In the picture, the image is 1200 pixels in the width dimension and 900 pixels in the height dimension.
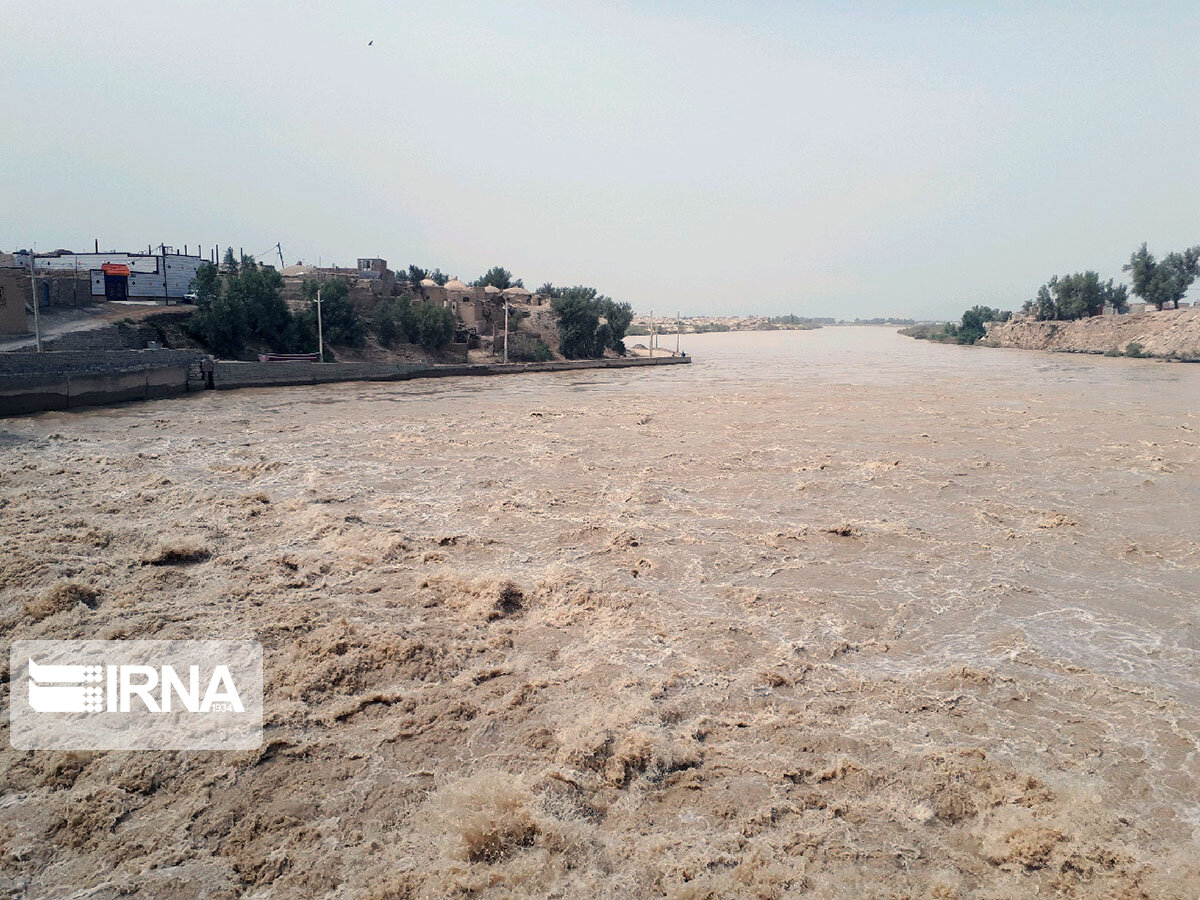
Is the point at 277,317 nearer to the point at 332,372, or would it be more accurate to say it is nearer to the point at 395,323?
the point at 332,372

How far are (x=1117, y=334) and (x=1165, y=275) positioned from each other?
8.75 meters

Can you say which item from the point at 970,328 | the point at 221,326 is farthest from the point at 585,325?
the point at 970,328

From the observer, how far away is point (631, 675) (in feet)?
14.5

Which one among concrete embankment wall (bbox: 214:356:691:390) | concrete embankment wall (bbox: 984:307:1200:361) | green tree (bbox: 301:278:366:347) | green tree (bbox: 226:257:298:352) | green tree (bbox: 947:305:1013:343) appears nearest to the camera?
concrete embankment wall (bbox: 214:356:691:390)

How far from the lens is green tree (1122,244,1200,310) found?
4959 centimetres

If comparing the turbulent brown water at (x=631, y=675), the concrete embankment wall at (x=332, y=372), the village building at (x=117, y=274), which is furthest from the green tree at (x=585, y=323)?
the turbulent brown water at (x=631, y=675)

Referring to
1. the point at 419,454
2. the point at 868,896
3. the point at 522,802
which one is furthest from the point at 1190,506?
the point at 419,454

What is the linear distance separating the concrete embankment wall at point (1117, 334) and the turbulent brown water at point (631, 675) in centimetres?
3738

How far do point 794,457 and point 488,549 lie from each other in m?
6.34

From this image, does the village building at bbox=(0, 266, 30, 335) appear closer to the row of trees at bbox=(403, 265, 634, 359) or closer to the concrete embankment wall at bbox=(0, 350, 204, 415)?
the concrete embankment wall at bbox=(0, 350, 204, 415)

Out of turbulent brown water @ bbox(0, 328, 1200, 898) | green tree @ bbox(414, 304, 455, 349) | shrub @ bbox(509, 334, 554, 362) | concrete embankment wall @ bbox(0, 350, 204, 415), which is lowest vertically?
turbulent brown water @ bbox(0, 328, 1200, 898)

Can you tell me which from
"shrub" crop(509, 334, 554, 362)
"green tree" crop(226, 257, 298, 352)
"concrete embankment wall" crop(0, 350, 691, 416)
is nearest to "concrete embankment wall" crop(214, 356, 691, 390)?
"concrete embankment wall" crop(0, 350, 691, 416)

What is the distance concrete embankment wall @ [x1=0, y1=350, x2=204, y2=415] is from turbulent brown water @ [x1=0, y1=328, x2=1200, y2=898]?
5.09m

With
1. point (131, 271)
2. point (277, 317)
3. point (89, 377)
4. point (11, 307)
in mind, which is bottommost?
point (89, 377)
